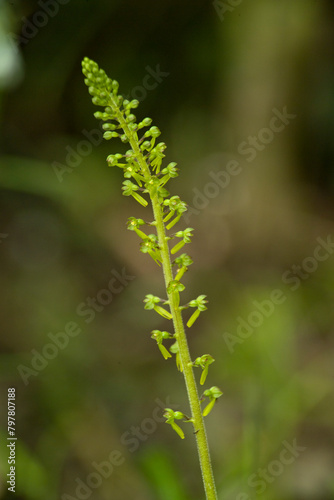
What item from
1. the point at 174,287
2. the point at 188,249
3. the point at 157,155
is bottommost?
the point at 174,287

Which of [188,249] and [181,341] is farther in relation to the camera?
[188,249]

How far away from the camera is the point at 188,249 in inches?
203

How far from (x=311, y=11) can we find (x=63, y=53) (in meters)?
2.20

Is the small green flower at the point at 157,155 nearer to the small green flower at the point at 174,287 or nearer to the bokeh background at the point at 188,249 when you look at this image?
the small green flower at the point at 174,287

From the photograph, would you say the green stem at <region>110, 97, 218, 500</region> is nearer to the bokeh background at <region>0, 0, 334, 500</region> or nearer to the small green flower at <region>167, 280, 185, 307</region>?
the small green flower at <region>167, 280, 185, 307</region>

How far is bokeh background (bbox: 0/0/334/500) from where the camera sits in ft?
10.5

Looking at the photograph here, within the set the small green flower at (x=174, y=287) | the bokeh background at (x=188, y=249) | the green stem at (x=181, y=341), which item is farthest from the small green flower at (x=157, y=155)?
the bokeh background at (x=188, y=249)

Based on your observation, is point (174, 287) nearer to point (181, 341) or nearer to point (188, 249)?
point (181, 341)

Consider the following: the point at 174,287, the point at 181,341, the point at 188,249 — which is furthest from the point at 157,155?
the point at 188,249

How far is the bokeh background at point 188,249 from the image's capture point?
10.5ft

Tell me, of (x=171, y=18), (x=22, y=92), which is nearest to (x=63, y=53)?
(x=22, y=92)

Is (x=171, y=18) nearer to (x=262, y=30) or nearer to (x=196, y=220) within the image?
(x=262, y=30)

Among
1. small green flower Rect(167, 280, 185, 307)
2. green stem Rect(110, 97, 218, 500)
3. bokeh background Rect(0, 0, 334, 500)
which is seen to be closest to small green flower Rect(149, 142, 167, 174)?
green stem Rect(110, 97, 218, 500)

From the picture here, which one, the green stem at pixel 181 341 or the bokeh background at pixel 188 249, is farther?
the bokeh background at pixel 188 249
